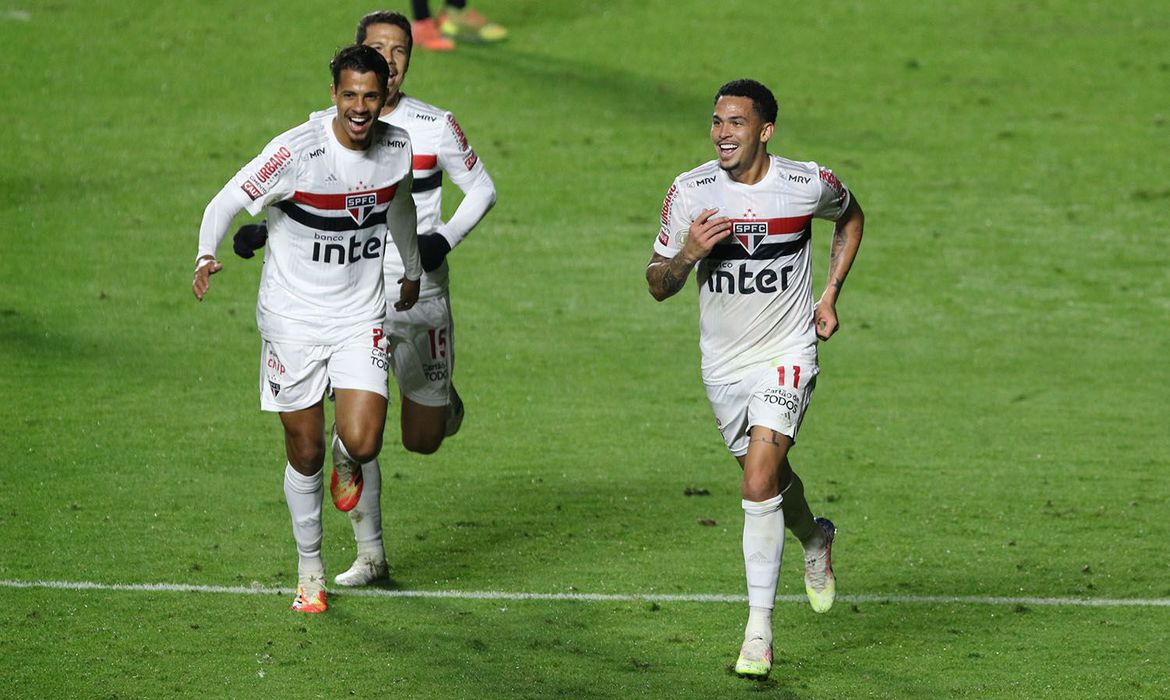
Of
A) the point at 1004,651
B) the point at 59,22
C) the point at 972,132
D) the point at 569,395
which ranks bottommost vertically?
the point at 1004,651

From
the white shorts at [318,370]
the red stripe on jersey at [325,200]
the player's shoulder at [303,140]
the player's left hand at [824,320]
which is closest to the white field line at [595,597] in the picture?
the white shorts at [318,370]

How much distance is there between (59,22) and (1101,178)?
1202 cm

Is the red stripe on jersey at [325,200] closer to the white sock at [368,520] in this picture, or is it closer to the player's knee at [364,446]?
the player's knee at [364,446]

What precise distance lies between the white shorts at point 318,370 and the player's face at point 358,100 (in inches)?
35.3

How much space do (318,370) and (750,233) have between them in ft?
6.51

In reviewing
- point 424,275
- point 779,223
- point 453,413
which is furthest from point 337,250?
point 779,223

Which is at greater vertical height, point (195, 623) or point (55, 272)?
point (55, 272)

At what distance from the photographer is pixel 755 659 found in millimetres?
6699

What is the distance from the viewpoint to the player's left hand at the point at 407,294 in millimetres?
7906

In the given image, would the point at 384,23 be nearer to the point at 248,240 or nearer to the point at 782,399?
the point at 248,240

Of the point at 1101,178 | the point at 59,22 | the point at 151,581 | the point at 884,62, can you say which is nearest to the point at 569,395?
the point at 151,581

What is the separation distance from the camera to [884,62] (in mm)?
20094

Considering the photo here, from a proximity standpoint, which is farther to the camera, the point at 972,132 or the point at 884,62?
the point at 884,62

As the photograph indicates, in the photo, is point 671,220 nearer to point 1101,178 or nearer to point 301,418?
point 301,418
